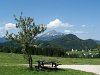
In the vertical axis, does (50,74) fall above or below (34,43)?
below

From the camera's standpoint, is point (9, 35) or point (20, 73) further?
point (9, 35)

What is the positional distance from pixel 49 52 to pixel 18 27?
69.9 metres

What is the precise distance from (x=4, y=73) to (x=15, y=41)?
6.50 meters

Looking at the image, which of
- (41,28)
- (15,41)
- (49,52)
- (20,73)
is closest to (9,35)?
(15,41)

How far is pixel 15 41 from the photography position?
114ft

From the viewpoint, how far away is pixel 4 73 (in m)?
28.8

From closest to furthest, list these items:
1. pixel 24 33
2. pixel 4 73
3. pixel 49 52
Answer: pixel 4 73
pixel 24 33
pixel 49 52

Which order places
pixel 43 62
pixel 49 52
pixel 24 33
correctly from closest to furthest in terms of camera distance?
pixel 24 33 → pixel 43 62 → pixel 49 52

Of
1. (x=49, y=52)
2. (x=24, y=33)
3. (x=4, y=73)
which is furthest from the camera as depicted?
(x=49, y=52)

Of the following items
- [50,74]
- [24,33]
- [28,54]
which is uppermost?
[24,33]

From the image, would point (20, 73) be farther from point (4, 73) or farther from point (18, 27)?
point (18, 27)

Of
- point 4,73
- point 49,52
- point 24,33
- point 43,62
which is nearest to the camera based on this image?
point 4,73

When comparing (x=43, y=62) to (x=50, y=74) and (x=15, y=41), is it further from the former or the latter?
(x=50, y=74)

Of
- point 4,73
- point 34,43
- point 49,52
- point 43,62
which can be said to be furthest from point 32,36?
point 49,52
